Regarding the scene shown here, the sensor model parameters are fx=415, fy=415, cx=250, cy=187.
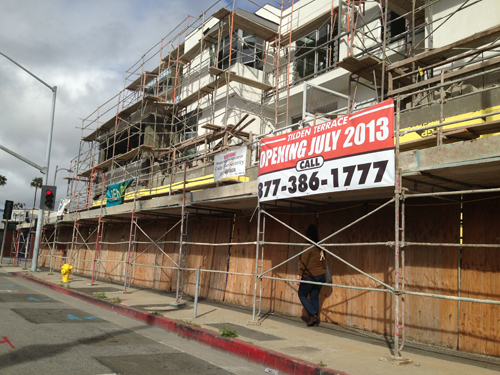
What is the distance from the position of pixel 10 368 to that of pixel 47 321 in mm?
3447

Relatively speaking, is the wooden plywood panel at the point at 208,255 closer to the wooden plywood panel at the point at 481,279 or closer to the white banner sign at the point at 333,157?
the white banner sign at the point at 333,157

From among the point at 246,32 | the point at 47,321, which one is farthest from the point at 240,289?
the point at 246,32

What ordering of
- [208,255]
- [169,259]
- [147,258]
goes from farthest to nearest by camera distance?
[147,258] → [169,259] → [208,255]

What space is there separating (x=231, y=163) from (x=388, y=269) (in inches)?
173

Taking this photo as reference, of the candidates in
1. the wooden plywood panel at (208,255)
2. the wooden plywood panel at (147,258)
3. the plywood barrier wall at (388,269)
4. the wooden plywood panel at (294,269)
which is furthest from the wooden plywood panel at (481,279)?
the wooden plywood panel at (147,258)

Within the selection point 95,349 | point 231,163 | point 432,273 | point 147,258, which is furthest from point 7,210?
point 432,273

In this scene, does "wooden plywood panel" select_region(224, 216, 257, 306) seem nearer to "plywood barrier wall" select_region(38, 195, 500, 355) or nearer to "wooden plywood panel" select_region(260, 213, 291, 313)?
"plywood barrier wall" select_region(38, 195, 500, 355)

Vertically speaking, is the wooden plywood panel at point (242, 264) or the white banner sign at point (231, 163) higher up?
the white banner sign at point (231, 163)

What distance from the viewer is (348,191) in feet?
24.3

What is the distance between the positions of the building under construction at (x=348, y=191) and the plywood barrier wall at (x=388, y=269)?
0.02 metres

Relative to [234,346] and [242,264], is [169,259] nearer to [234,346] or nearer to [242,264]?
[242,264]

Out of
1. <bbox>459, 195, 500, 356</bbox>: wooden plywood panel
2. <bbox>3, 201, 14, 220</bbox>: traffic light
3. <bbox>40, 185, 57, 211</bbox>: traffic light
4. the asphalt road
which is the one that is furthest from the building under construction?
<bbox>3, 201, 14, 220</bbox>: traffic light

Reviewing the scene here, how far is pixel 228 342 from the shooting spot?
695 centimetres

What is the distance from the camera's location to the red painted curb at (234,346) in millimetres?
5617
